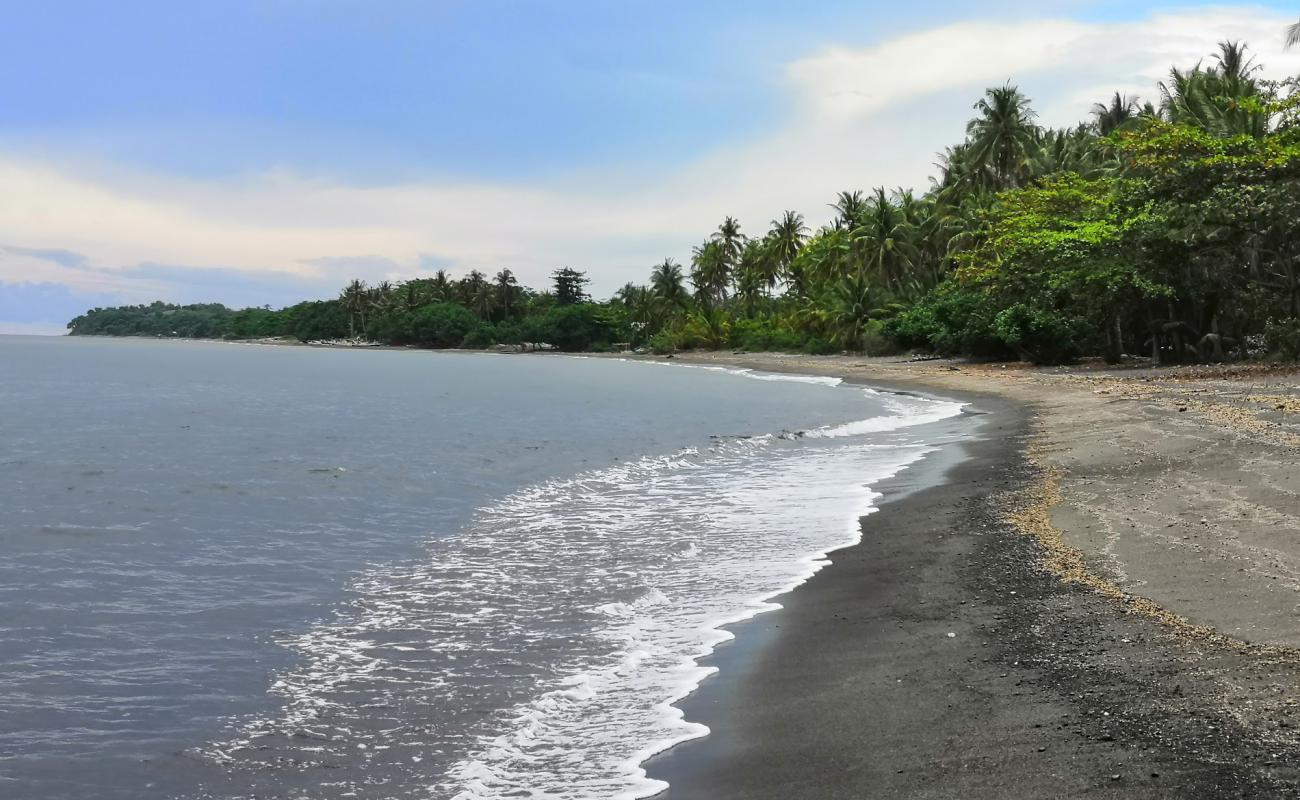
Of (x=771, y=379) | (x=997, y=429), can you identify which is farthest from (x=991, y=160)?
(x=997, y=429)

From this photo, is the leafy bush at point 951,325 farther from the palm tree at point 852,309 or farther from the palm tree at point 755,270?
the palm tree at point 755,270

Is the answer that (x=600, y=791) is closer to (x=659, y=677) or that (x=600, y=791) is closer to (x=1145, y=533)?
(x=659, y=677)

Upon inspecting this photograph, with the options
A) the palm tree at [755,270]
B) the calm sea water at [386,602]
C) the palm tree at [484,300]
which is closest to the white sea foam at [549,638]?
the calm sea water at [386,602]

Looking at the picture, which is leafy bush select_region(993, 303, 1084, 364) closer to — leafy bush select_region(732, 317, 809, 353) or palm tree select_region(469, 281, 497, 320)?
leafy bush select_region(732, 317, 809, 353)

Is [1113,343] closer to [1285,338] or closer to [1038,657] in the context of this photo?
[1285,338]

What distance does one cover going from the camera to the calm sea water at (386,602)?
199 inches

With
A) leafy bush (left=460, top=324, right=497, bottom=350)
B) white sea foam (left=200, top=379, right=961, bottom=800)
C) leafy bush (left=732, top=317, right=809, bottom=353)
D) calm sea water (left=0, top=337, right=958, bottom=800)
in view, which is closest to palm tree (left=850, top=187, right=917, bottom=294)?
leafy bush (left=732, top=317, right=809, bottom=353)

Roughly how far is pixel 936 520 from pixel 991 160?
195 ft

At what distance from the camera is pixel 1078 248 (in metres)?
36.9

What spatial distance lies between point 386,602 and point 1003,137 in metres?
63.0

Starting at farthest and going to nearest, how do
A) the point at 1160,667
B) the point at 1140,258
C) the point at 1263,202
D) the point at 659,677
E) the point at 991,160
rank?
the point at 991,160
the point at 1140,258
the point at 1263,202
the point at 659,677
the point at 1160,667

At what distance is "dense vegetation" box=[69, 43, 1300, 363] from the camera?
30562 mm

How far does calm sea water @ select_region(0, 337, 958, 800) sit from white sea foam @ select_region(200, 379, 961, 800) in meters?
0.02

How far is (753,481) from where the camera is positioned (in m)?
15.6
